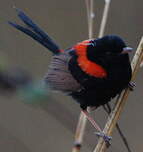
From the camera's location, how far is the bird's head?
10.8 ft

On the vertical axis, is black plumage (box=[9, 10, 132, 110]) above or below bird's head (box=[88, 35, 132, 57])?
below

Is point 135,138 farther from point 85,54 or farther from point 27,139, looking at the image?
point 85,54

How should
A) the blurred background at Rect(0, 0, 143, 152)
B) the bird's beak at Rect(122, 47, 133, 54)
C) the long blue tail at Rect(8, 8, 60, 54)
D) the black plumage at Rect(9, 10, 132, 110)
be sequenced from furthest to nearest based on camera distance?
1. the blurred background at Rect(0, 0, 143, 152)
2. the long blue tail at Rect(8, 8, 60, 54)
3. the black plumage at Rect(9, 10, 132, 110)
4. the bird's beak at Rect(122, 47, 133, 54)

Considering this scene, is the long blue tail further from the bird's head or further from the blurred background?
the blurred background

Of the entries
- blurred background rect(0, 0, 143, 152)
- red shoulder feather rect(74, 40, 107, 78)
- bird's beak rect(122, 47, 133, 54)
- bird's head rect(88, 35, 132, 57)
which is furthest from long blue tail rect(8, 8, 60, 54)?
blurred background rect(0, 0, 143, 152)

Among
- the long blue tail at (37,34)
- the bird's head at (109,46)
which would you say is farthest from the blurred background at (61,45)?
the bird's head at (109,46)

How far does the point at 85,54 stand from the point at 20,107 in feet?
12.5

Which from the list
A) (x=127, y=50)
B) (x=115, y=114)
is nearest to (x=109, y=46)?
(x=127, y=50)

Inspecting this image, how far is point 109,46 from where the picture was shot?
339cm

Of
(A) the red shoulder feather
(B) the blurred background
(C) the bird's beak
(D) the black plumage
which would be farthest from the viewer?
(B) the blurred background

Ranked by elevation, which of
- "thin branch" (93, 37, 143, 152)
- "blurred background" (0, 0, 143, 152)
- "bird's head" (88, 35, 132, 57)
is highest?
"bird's head" (88, 35, 132, 57)

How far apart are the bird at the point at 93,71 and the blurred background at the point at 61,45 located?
308 cm

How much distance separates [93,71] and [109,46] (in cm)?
24

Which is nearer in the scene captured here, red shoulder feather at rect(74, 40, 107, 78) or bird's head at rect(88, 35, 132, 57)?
bird's head at rect(88, 35, 132, 57)
